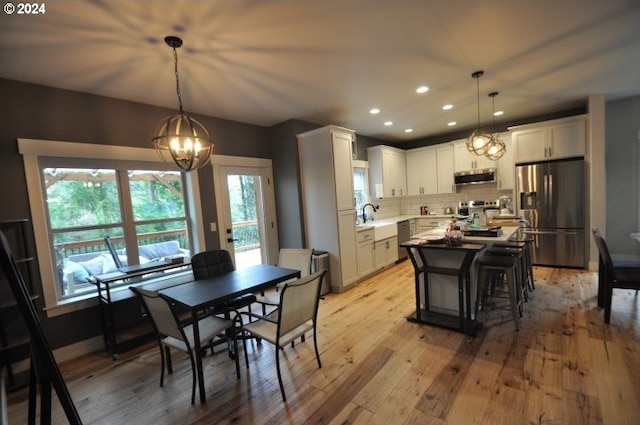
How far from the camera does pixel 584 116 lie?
173 inches

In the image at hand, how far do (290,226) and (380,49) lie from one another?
2.84m

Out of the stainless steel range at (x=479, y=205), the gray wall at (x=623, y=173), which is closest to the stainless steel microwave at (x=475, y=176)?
the stainless steel range at (x=479, y=205)

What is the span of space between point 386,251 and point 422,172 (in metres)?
2.21

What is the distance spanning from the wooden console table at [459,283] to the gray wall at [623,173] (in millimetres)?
3750

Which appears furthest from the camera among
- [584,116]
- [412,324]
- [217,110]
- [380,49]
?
[584,116]

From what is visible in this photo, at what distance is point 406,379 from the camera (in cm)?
220

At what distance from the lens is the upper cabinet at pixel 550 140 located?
4457 millimetres

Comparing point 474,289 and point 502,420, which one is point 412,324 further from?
point 502,420

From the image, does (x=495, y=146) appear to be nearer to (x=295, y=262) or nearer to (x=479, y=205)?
(x=479, y=205)

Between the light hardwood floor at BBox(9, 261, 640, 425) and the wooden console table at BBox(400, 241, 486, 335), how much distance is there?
4.8 inches

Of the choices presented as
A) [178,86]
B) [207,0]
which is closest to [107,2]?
[207,0]

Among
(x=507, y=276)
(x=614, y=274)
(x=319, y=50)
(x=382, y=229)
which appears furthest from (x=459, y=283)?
(x=319, y=50)

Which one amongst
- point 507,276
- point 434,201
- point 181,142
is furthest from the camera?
point 434,201

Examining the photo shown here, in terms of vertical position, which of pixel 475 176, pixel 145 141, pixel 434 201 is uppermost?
pixel 145 141
